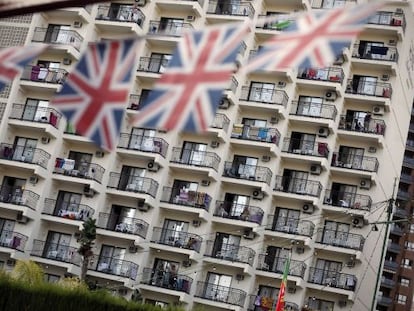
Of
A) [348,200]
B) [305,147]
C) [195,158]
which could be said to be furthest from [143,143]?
[348,200]

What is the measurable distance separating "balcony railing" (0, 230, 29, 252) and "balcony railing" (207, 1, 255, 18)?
56.9 ft

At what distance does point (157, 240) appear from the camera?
44.8m

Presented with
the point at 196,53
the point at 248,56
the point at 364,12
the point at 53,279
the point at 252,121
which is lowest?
the point at 53,279

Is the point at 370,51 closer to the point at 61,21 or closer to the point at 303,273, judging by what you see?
the point at 303,273

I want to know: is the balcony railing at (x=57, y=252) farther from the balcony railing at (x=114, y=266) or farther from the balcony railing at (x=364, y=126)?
the balcony railing at (x=364, y=126)

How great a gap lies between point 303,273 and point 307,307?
1954 mm

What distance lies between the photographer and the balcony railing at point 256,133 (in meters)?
45.1

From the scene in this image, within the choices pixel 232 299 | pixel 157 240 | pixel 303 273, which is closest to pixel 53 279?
pixel 157 240

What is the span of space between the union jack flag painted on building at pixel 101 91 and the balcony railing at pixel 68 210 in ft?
114

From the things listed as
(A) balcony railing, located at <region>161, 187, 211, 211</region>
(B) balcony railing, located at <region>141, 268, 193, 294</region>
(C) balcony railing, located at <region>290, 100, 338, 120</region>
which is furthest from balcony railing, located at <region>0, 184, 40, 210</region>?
(C) balcony railing, located at <region>290, 100, 338, 120</region>

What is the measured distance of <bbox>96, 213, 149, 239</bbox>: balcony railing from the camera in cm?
4394

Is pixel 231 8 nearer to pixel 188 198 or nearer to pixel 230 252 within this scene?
→ pixel 188 198

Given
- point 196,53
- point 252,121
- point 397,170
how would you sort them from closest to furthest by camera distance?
point 196,53 < point 252,121 < point 397,170

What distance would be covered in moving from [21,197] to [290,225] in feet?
51.0
